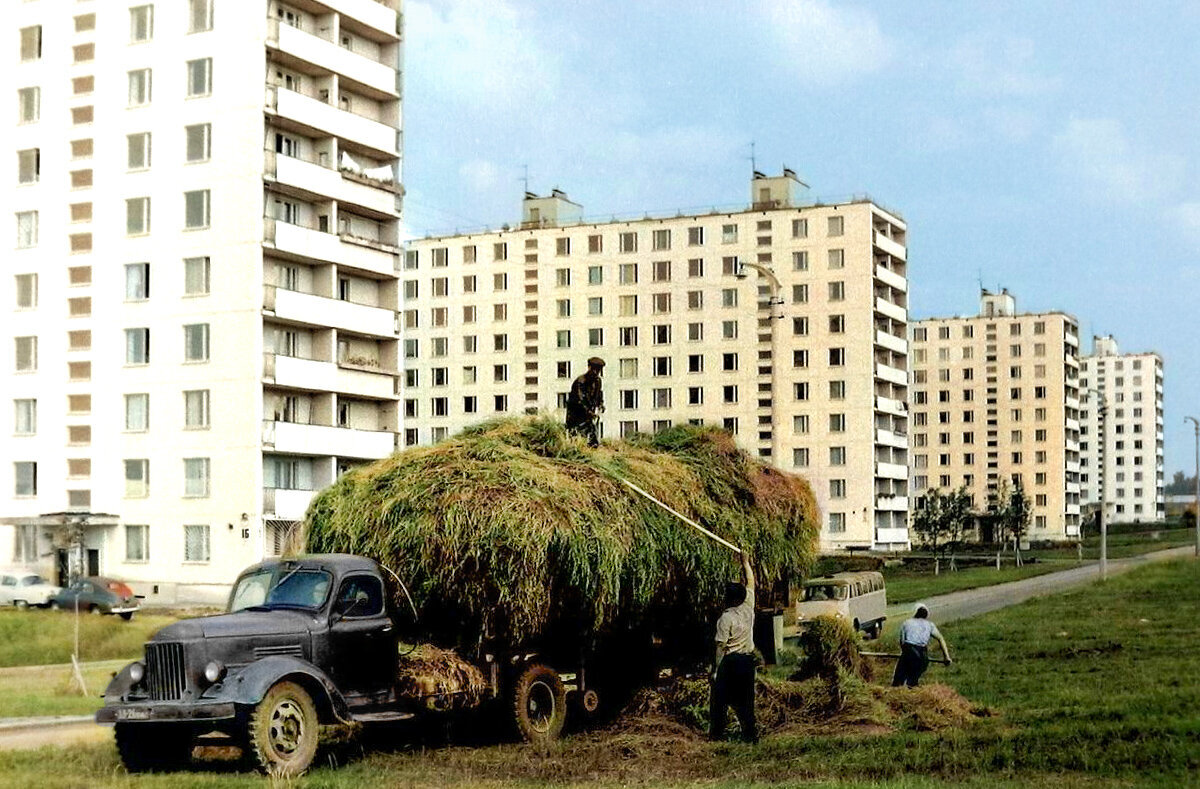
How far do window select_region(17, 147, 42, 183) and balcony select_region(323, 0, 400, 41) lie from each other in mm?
13405

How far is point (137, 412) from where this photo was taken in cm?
6153

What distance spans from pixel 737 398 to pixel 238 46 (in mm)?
52961

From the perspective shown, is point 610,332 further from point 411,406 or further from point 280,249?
point 280,249

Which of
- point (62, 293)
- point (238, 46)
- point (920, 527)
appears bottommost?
point (920, 527)

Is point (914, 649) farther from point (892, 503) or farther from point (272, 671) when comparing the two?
point (892, 503)

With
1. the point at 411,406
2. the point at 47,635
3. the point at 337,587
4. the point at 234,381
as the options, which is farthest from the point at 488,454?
the point at 411,406

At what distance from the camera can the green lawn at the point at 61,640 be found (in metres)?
37.2

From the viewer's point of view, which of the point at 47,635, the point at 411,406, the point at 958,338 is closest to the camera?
the point at 47,635

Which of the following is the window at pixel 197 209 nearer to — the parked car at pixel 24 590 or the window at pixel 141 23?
the window at pixel 141 23

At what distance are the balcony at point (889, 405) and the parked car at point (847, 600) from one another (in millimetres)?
60871

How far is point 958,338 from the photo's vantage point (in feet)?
518

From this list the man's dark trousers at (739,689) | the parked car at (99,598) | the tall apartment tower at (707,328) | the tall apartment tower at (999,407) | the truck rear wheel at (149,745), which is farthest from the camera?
the tall apartment tower at (999,407)

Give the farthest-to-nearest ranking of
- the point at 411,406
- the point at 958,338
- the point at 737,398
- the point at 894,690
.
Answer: the point at 958,338 < the point at 411,406 < the point at 737,398 < the point at 894,690

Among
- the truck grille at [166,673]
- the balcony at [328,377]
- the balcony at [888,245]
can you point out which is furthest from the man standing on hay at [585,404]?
the balcony at [888,245]
